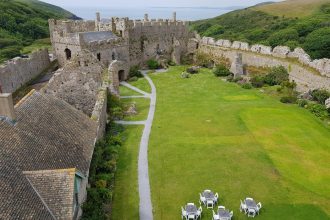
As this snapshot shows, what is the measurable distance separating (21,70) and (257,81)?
1131 inches

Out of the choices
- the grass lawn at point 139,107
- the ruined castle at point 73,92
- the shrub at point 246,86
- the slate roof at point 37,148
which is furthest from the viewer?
the shrub at point 246,86

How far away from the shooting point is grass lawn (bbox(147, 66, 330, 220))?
2148cm

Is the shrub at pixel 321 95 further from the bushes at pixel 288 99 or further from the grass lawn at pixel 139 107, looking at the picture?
the grass lawn at pixel 139 107

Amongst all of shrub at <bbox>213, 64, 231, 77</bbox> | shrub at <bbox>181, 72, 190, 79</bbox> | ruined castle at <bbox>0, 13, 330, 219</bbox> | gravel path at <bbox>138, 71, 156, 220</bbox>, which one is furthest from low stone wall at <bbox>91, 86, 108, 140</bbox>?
shrub at <bbox>213, 64, 231, 77</bbox>

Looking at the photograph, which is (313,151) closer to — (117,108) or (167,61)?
(117,108)

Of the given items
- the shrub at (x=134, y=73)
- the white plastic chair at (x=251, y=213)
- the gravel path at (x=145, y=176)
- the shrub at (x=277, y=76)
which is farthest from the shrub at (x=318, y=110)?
the shrub at (x=134, y=73)

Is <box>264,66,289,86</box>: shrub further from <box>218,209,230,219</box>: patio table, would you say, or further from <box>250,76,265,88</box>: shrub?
<box>218,209,230,219</box>: patio table

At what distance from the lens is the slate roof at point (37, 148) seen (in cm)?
1283

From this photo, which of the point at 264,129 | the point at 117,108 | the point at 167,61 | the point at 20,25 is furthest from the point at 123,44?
the point at 20,25

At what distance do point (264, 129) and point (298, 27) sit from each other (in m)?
58.1

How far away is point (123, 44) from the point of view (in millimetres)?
51219

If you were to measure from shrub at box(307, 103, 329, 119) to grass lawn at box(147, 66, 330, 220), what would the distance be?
2.82 feet

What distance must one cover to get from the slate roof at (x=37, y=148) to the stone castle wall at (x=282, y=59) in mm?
29718

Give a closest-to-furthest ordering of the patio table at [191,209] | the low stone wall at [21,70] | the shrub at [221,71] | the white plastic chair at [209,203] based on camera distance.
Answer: the patio table at [191,209] < the white plastic chair at [209,203] < the low stone wall at [21,70] < the shrub at [221,71]
